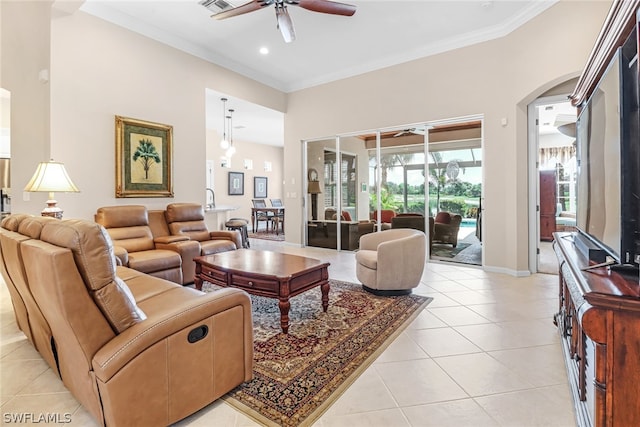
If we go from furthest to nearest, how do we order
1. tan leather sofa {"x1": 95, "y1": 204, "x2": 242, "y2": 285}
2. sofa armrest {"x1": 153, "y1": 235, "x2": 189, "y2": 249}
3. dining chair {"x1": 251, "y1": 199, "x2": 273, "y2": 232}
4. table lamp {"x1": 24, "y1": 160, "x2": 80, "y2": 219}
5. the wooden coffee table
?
1. dining chair {"x1": 251, "y1": 199, "x2": 273, "y2": 232}
2. sofa armrest {"x1": 153, "y1": 235, "x2": 189, "y2": 249}
3. tan leather sofa {"x1": 95, "y1": 204, "x2": 242, "y2": 285}
4. table lamp {"x1": 24, "y1": 160, "x2": 80, "y2": 219}
5. the wooden coffee table

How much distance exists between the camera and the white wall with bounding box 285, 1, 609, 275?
369cm

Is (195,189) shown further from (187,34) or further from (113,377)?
(113,377)

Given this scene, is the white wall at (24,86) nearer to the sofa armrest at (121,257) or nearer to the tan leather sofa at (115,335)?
the sofa armrest at (121,257)

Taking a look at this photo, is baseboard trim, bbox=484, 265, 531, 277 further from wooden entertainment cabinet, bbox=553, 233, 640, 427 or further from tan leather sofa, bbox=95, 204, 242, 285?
tan leather sofa, bbox=95, 204, 242, 285

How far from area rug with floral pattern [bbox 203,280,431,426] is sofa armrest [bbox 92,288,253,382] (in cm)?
55

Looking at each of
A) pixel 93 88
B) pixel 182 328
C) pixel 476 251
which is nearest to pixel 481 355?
pixel 182 328

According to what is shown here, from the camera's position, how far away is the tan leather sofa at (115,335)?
1.29 meters

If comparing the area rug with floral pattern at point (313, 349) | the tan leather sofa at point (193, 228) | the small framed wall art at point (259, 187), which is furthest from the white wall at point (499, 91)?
the small framed wall art at point (259, 187)

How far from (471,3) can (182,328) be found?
473 cm

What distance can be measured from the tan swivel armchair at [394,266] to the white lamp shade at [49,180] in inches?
123

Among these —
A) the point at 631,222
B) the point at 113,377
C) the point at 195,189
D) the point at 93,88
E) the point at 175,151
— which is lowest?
the point at 113,377

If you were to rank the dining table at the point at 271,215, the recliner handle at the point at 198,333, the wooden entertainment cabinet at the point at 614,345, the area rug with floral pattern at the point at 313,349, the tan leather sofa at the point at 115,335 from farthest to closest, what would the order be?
the dining table at the point at 271,215 < the area rug with floral pattern at the point at 313,349 < the recliner handle at the point at 198,333 < the tan leather sofa at the point at 115,335 < the wooden entertainment cabinet at the point at 614,345

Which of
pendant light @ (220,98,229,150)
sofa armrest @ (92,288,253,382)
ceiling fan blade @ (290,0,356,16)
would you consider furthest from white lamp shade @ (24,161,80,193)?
pendant light @ (220,98,229,150)

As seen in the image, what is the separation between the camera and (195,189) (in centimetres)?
518
